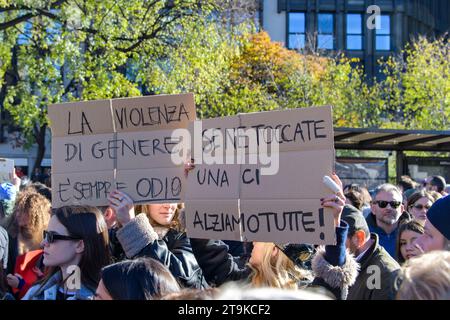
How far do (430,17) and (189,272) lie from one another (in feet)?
155

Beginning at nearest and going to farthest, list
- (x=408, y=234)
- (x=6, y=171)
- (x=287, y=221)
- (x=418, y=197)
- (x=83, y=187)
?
(x=287, y=221)
(x=83, y=187)
(x=408, y=234)
(x=418, y=197)
(x=6, y=171)

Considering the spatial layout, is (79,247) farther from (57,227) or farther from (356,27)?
(356,27)

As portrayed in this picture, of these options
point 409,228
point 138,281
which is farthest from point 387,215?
point 138,281

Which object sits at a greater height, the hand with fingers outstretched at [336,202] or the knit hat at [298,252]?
the hand with fingers outstretched at [336,202]

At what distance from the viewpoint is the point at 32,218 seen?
5.90 m

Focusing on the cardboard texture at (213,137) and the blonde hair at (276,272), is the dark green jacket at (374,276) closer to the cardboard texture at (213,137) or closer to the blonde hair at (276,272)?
the blonde hair at (276,272)

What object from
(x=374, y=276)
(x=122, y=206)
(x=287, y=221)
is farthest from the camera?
(x=122, y=206)

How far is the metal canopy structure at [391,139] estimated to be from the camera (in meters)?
13.6

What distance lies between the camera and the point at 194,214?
4691 millimetres

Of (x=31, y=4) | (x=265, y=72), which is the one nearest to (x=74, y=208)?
(x=31, y=4)

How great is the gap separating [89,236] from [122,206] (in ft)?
2.48

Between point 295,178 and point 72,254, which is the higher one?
point 295,178

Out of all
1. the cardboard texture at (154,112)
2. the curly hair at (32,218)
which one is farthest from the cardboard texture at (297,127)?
the curly hair at (32,218)

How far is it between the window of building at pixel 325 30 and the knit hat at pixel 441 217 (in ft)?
132
